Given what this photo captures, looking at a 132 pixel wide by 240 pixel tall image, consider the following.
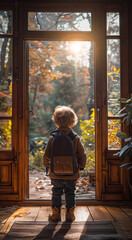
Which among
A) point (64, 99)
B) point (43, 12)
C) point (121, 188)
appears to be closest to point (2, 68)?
point (43, 12)

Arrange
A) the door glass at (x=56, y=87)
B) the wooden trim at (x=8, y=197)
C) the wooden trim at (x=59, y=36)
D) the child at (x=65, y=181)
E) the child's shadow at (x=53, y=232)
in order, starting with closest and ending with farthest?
the child's shadow at (x=53, y=232), the child at (x=65, y=181), the wooden trim at (x=8, y=197), the wooden trim at (x=59, y=36), the door glass at (x=56, y=87)

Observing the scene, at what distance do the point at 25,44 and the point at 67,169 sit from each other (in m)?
1.89

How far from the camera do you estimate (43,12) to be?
328 centimetres

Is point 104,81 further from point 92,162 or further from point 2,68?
point 92,162

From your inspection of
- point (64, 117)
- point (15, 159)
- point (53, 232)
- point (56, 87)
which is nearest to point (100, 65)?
point (64, 117)

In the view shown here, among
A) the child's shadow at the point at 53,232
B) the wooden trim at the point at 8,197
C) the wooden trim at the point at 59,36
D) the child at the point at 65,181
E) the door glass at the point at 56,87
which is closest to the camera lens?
the child's shadow at the point at 53,232

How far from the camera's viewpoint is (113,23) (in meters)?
3.29

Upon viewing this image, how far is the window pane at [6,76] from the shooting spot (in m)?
3.22

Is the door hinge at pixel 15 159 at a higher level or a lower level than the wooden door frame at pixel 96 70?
lower

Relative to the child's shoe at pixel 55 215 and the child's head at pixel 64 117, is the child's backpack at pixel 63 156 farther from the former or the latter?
the child's shoe at pixel 55 215

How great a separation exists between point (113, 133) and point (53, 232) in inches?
61.3

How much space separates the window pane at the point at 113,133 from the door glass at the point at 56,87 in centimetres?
153

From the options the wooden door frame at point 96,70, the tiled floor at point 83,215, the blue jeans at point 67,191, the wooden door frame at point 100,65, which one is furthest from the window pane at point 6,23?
the tiled floor at point 83,215

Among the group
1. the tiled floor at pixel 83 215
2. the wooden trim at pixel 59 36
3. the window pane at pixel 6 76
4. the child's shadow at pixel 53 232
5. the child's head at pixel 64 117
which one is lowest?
the tiled floor at pixel 83 215
